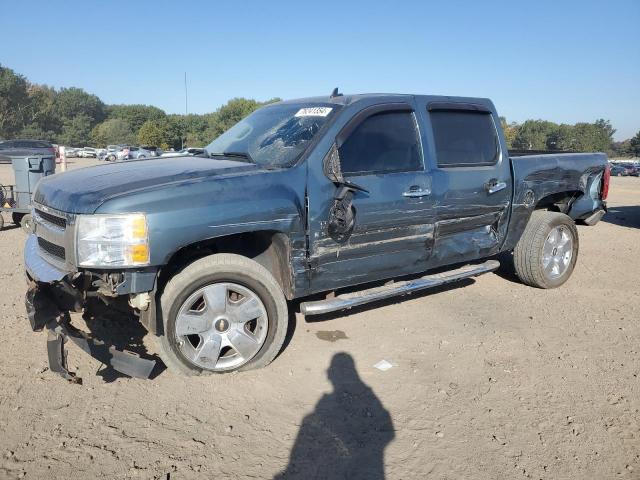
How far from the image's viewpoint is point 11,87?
7031 cm

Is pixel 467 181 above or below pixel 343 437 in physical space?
above

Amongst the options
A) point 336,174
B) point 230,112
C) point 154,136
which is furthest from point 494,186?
point 230,112

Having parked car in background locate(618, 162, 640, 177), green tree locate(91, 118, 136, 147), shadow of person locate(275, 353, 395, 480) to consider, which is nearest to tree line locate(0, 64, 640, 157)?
green tree locate(91, 118, 136, 147)

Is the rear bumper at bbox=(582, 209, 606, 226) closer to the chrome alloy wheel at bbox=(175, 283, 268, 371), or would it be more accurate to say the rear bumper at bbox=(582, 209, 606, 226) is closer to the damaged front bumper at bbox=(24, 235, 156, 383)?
the chrome alloy wheel at bbox=(175, 283, 268, 371)

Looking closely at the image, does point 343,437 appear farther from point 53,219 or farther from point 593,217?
point 593,217

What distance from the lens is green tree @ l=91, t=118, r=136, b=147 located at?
264ft

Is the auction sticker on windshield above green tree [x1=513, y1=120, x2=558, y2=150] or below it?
below

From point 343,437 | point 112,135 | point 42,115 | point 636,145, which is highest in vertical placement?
point 42,115

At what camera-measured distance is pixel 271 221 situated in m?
3.32

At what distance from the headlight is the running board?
4.26 ft

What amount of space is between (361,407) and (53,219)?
2.43m

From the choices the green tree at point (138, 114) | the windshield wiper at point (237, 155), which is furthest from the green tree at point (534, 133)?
the windshield wiper at point (237, 155)

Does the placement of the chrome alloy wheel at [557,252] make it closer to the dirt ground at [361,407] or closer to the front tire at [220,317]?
the dirt ground at [361,407]

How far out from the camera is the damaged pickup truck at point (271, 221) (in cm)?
299
